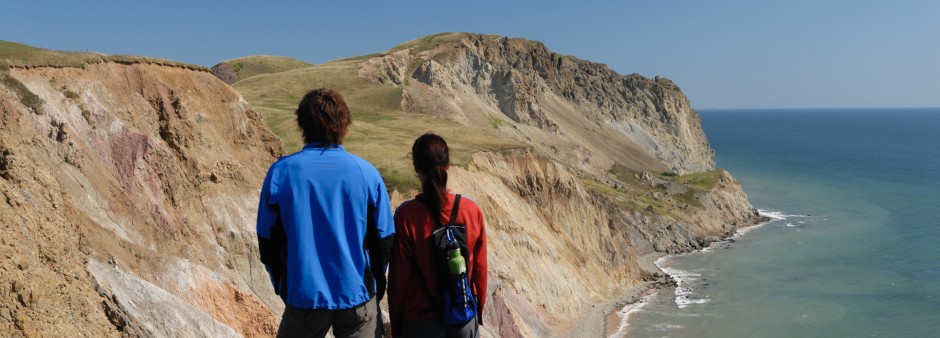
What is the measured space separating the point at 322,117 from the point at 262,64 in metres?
95.4

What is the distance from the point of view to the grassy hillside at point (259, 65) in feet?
301

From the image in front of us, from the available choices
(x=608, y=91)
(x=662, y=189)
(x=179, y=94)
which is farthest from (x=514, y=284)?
(x=608, y=91)

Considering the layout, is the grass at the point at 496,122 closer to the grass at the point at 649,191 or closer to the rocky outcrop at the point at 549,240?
the grass at the point at 649,191

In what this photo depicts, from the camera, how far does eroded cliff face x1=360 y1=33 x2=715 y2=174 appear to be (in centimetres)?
8138

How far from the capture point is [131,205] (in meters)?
17.8

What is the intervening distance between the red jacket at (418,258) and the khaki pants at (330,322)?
0.39 metres

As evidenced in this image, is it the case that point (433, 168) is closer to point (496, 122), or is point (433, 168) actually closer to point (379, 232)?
point (379, 232)

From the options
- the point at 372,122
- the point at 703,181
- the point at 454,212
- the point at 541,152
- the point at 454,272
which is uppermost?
the point at 372,122

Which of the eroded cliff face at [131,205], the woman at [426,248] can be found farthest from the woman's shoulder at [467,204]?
the eroded cliff face at [131,205]

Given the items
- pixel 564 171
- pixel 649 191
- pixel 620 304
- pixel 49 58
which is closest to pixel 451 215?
pixel 49 58

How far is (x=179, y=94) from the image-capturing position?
22.8 m

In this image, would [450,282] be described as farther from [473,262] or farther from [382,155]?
[382,155]

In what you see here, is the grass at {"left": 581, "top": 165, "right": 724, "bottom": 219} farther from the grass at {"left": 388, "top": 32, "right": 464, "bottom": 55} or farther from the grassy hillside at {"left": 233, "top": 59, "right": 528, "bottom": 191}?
the grass at {"left": 388, "top": 32, "right": 464, "bottom": 55}

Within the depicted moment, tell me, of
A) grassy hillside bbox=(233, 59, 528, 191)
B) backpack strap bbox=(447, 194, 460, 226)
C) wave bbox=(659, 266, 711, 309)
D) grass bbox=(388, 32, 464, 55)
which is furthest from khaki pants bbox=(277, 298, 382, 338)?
grass bbox=(388, 32, 464, 55)
